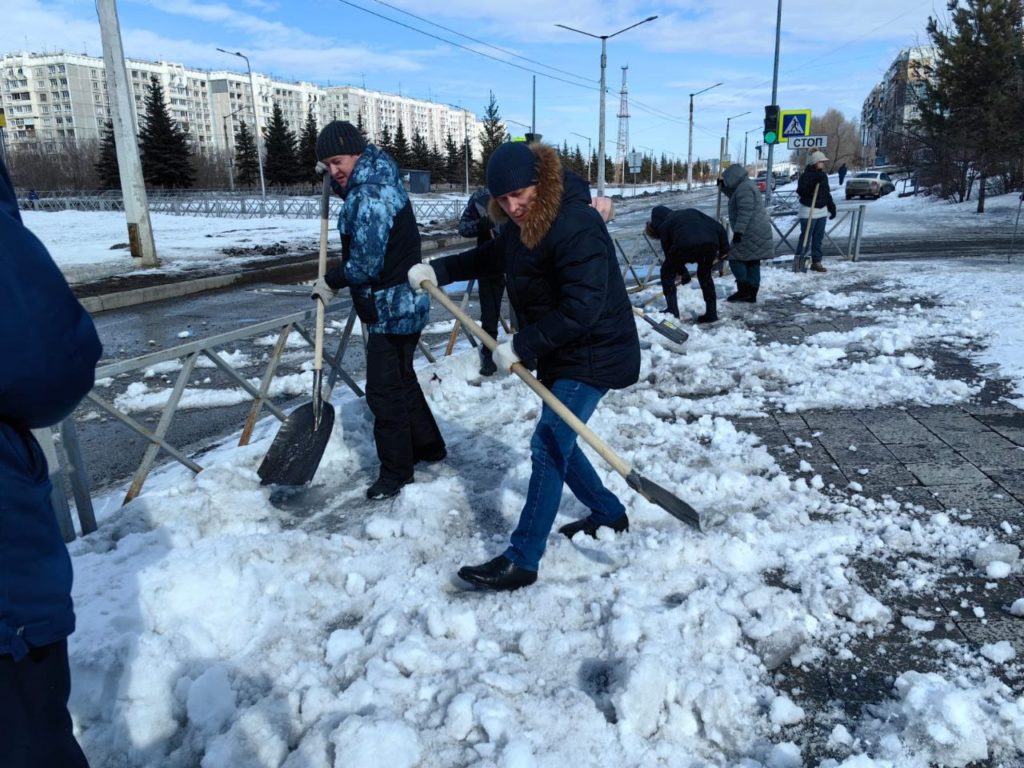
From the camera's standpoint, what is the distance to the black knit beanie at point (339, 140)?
362 centimetres

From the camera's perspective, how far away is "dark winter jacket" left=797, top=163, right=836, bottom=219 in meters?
11.3

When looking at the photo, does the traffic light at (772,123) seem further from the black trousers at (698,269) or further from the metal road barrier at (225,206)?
the metal road barrier at (225,206)

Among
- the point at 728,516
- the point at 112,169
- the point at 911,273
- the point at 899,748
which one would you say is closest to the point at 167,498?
the point at 728,516

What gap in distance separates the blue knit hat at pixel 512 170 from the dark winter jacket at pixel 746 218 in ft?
20.9

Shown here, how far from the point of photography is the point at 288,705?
7.59 ft

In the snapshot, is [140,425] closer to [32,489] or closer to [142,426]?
[142,426]

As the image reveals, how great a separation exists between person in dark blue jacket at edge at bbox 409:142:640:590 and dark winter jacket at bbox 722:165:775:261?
606 cm

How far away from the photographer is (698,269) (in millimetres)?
7926

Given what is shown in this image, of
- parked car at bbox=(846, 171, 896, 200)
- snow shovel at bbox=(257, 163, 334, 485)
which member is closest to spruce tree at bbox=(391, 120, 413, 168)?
parked car at bbox=(846, 171, 896, 200)

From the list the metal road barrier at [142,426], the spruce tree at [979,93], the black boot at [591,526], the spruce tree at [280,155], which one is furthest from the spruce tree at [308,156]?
the black boot at [591,526]

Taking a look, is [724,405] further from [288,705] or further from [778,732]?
[288,705]

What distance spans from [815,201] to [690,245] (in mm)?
4746

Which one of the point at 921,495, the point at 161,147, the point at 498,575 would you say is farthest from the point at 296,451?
the point at 161,147

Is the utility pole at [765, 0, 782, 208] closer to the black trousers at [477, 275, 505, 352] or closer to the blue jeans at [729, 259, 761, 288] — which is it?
the blue jeans at [729, 259, 761, 288]
